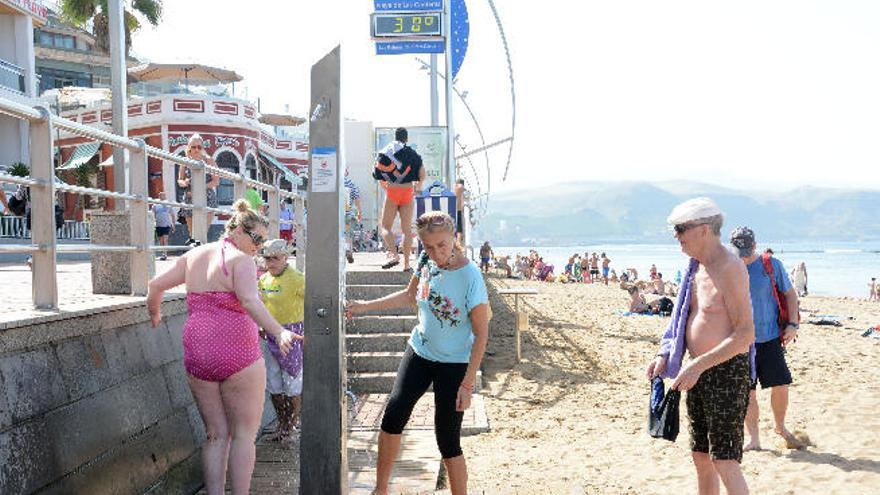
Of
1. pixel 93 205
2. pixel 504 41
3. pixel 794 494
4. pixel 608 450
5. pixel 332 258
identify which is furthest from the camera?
pixel 93 205

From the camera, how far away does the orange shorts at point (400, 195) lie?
10172 mm

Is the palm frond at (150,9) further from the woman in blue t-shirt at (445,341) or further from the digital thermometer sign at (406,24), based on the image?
the woman in blue t-shirt at (445,341)

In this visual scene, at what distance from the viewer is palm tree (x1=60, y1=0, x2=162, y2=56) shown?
28.3m

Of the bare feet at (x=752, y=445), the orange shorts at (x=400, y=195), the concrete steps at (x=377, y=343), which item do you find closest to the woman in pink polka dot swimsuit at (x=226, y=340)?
the bare feet at (x=752, y=445)

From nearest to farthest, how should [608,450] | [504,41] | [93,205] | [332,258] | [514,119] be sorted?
[332,258]
[608,450]
[504,41]
[514,119]
[93,205]

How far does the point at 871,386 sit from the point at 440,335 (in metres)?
7.62

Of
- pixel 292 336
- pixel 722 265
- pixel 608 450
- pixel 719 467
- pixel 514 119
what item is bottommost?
pixel 608 450

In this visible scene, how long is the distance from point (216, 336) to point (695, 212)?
2456 mm

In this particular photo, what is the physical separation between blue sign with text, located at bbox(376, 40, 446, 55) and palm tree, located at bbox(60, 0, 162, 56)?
15.4 metres

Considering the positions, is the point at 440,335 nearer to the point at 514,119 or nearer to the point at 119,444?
the point at 119,444

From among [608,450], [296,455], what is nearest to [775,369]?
[608,450]

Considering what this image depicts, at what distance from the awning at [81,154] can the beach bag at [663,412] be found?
23103 millimetres

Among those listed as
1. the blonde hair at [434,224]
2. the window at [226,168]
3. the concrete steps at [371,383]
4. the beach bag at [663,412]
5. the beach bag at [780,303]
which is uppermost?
the window at [226,168]

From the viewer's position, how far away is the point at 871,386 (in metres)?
9.68
